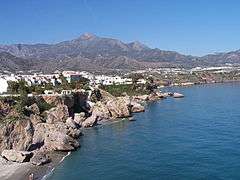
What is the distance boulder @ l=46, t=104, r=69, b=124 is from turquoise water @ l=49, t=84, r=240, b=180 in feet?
14.7

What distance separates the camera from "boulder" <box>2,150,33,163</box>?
4294cm

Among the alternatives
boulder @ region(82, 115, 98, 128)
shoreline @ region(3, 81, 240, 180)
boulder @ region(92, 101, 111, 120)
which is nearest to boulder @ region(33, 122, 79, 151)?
shoreline @ region(3, 81, 240, 180)

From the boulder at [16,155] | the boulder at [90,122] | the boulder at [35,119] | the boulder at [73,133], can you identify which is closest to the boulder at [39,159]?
the boulder at [16,155]

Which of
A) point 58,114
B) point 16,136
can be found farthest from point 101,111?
point 16,136

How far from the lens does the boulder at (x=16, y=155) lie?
42.9 m

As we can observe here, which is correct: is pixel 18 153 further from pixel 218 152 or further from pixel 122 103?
pixel 122 103

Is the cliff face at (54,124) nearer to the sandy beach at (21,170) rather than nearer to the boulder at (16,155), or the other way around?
the boulder at (16,155)

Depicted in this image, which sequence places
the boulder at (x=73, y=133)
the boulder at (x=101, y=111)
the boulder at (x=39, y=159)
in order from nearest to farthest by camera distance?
the boulder at (x=39, y=159)
the boulder at (x=73, y=133)
the boulder at (x=101, y=111)

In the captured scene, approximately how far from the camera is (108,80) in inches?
5443

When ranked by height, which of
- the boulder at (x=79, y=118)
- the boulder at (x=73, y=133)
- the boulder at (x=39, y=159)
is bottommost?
the boulder at (x=39, y=159)

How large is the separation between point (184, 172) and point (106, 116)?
3608 cm

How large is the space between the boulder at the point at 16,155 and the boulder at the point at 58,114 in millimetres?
15127

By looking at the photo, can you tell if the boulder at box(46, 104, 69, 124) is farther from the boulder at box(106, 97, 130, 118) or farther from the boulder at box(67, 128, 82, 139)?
the boulder at box(106, 97, 130, 118)

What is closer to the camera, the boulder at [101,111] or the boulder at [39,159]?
the boulder at [39,159]
